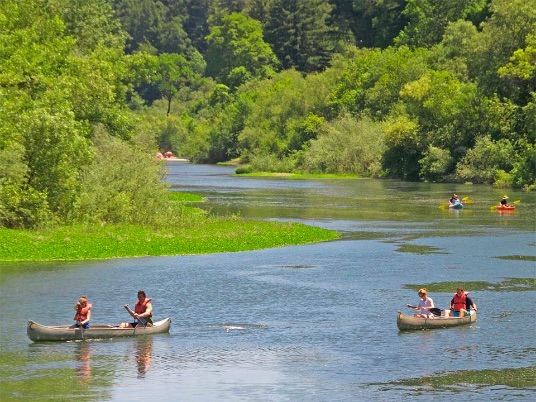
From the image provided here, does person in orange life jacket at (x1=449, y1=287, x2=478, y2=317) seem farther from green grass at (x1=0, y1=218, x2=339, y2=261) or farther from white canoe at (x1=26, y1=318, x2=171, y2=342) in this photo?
green grass at (x1=0, y1=218, x2=339, y2=261)

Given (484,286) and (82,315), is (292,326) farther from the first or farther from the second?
(484,286)

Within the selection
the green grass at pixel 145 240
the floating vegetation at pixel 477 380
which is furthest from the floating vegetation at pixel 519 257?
the floating vegetation at pixel 477 380

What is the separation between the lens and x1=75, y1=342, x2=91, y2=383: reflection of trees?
110 feet

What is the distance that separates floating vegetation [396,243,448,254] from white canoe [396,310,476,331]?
21229mm

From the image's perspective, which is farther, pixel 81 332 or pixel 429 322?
pixel 429 322

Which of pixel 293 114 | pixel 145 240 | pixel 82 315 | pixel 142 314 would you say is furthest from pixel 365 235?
pixel 293 114

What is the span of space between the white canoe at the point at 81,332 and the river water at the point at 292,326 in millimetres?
347

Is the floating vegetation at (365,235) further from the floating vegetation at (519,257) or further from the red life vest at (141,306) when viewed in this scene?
the red life vest at (141,306)

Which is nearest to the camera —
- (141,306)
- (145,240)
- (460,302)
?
(141,306)

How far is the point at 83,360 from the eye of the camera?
3597 centimetres

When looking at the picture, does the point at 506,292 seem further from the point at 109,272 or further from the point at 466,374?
the point at 109,272

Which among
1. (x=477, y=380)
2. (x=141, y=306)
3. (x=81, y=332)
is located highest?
(x=141, y=306)

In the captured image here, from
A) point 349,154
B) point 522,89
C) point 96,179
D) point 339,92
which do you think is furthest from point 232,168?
point 96,179

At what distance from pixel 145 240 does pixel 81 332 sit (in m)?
24.2
